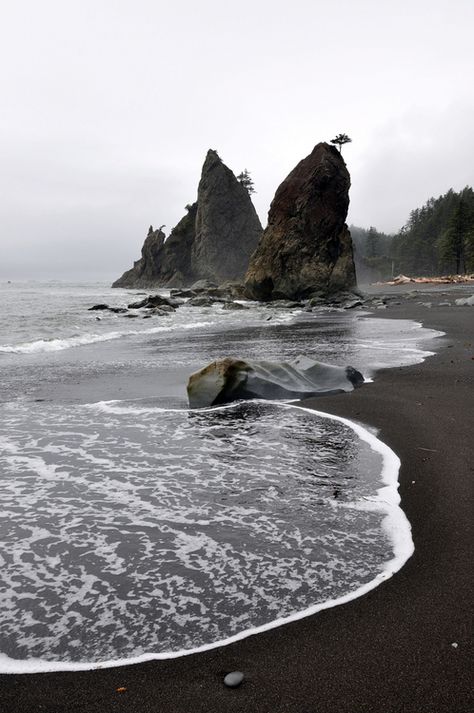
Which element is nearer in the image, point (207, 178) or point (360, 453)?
point (360, 453)

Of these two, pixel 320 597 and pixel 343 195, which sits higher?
pixel 343 195

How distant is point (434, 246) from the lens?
91.2 m

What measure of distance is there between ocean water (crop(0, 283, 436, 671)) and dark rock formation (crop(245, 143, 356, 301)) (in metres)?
32.6

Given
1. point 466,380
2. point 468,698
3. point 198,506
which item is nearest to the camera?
point 468,698

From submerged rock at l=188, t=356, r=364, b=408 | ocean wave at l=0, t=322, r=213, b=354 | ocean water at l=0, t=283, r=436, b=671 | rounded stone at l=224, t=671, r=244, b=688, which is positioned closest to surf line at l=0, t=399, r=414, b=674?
ocean water at l=0, t=283, r=436, b=671

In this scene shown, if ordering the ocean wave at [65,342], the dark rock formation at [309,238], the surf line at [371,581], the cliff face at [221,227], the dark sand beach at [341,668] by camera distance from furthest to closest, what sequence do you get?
the cliff face at [221,227] → the dark rock formation at [309,238] → the ocean wave at [65,342] → the surf line at [371,581] → the dark sand beach at [341,668]

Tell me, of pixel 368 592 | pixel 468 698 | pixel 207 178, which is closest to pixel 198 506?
pixel 368 592

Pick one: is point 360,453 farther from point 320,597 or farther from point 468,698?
point 468,698

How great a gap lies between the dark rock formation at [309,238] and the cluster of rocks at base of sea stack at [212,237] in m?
47.4

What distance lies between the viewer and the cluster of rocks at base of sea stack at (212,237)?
89.4 meters

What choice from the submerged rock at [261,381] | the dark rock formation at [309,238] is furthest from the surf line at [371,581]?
the dark rock formation at [309,238]

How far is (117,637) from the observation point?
215 cm

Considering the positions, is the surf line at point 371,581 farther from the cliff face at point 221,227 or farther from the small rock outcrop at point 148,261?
the small rock outcrop at point 148,261

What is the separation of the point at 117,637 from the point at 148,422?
3464 millimetres
